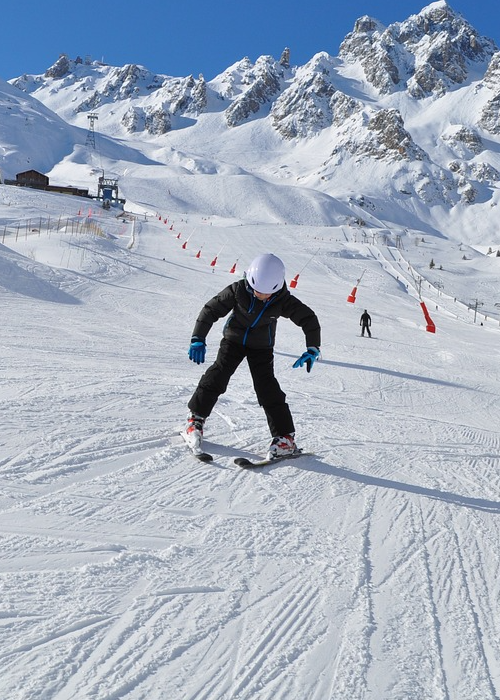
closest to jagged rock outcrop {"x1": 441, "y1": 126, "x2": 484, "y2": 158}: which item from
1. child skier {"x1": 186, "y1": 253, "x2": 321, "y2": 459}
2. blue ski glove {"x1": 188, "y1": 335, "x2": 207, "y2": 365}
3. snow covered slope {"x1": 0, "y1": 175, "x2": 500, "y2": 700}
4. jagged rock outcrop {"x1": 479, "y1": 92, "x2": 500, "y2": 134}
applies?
jagged rock outcrop {"x1": 479, "y1": 92, "x2": 500, "y2": 134}

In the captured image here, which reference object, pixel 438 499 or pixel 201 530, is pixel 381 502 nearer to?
pixel 438 499

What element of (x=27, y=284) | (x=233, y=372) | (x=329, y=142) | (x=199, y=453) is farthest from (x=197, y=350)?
(x=329, y=142)

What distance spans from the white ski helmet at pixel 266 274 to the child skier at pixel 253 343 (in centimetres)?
1

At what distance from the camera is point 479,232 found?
114188 mm

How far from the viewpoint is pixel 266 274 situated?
4.30 meters

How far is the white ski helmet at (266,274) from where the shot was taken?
429 centimetres

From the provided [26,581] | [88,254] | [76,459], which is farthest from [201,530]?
[88,254]

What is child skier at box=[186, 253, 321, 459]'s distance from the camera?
14.7 feet

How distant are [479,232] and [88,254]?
106757mm

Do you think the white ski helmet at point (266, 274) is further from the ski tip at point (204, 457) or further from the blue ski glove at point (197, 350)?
the ski tip at point (204, 457)

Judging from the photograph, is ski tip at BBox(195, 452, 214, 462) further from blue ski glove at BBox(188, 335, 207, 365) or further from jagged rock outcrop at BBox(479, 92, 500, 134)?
jagged rock outcrop at BBox(479, 92, 500, 134)

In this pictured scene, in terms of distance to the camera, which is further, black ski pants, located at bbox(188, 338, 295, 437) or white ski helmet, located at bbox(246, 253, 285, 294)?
black ski pants, located at bbox(188, 338, 295, 437)

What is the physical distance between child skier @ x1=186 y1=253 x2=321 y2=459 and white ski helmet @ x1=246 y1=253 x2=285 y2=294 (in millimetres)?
11

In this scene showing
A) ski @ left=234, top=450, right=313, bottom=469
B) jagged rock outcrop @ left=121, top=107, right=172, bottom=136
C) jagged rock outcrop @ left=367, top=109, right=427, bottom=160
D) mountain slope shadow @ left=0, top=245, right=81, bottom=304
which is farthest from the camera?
jagged rock outcrop @ left=121, top=107, right=172, bottom=136
